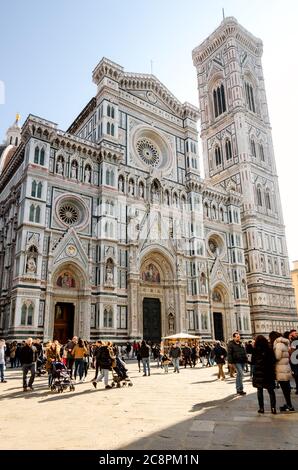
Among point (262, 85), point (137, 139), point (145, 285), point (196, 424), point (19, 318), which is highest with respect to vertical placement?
point (262, 85)

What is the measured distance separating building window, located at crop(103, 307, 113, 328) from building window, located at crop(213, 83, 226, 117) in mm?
34325

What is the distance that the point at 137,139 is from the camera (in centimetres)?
3212

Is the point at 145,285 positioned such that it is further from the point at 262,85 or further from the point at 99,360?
the point at 262,85

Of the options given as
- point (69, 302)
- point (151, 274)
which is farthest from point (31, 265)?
point (151, 274)

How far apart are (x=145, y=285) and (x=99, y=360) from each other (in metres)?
17.4

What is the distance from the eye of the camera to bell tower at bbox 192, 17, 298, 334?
38509mm

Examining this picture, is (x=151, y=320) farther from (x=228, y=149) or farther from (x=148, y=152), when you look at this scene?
(x=228, y=149)

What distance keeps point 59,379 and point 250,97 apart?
47059 millimetres

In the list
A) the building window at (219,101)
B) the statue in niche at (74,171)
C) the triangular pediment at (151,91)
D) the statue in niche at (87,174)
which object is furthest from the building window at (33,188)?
the building window at (219,101)

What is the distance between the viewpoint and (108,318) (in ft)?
80.3

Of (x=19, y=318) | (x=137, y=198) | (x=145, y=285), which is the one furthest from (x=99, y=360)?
(x=137, y=198)

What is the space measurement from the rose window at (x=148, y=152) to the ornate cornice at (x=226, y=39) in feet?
84.4

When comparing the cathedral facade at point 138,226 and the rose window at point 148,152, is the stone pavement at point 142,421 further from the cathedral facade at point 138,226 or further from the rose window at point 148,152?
the rose window at point 148,152
